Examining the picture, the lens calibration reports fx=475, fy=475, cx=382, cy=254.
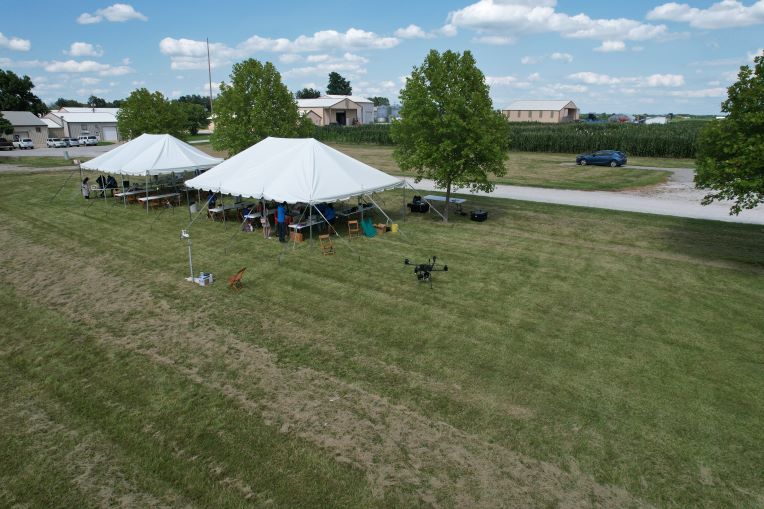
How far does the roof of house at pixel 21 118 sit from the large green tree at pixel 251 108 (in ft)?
155

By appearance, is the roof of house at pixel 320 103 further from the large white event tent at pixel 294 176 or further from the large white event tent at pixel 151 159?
the large white event tent at pixel 294 176

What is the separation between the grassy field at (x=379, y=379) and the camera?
5.57m

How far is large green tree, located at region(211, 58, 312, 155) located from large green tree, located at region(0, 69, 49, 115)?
56.3 metres

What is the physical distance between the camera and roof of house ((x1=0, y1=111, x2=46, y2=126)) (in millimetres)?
54178

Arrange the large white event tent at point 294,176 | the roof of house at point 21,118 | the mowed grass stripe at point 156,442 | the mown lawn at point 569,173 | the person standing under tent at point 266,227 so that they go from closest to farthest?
the mowed grass stripe at point 156,442 → the large white event tent at point 294,176 → the person standing under tent at point 266,227 → the mown lawn at point 569,173 → the roof of house at point 21,118

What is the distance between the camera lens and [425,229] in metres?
16.4

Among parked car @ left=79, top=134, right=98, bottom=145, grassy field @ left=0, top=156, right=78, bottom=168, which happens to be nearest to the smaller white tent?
grassy field @ left=0, top=156, right=78, bottom=168

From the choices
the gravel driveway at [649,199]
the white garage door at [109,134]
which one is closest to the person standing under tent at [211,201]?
the gravel driveway at [649,199]

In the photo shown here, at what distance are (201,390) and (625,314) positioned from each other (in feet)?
27.5

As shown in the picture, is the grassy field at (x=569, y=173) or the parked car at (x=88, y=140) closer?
the grassy field at (x=569, y=173)

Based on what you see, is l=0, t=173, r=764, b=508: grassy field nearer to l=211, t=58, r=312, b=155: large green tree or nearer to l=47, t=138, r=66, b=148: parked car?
l=211, t=58, r=312, b=155: large green tree

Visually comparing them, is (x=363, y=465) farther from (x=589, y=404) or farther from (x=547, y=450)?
(x=589, y=404)

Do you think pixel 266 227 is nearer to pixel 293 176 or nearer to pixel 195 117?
pixel 293 176

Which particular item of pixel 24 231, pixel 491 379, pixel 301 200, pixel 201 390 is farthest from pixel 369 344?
pixel 24 231
